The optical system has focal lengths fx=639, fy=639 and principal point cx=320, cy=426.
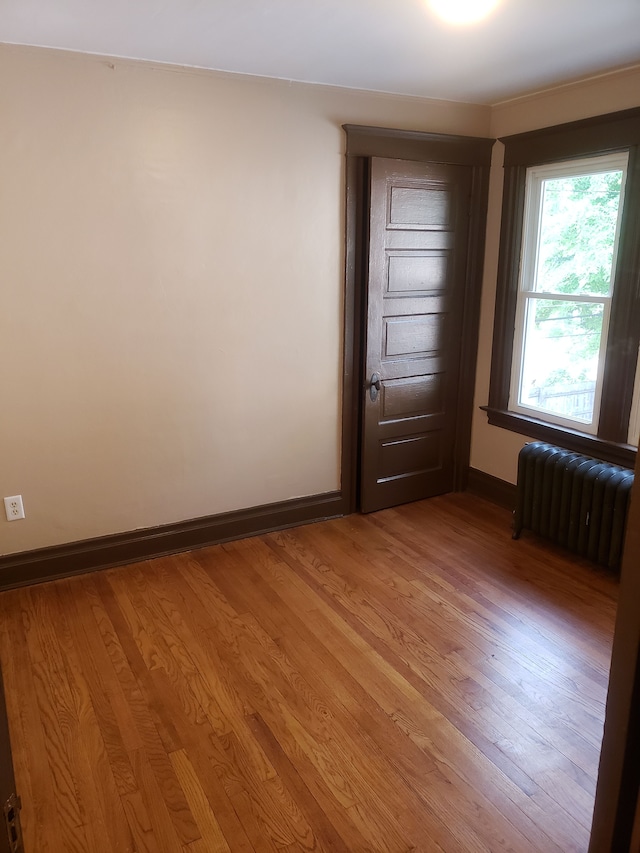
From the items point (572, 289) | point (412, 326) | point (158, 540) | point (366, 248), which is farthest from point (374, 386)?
point (158, 540)

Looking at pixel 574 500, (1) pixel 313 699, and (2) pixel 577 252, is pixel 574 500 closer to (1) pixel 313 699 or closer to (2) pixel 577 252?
(2) pixel 577 252

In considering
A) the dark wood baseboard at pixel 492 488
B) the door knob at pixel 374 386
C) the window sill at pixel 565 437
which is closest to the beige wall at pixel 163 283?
the door knob at pixel 374 386

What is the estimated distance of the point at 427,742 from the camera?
221 centimetres

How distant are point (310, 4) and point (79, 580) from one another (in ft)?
9.02

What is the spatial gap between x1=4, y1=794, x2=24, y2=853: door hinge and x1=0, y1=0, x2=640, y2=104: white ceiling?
7.87ft

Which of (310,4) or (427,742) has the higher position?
(310,4)

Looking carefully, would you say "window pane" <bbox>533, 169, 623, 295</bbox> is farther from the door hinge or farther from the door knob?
the door hinge

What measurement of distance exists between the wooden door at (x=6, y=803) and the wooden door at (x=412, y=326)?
9.90 feet

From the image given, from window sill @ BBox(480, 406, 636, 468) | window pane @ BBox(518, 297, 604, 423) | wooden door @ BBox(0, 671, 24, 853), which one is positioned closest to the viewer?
wooden door @ BBox(0, 671, 24, 853)

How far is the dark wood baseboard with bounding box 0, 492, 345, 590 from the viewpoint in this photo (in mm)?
3189

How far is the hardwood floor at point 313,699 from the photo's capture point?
191 centimetres

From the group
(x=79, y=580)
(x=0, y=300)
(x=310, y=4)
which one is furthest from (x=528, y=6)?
(x=79, y=580)

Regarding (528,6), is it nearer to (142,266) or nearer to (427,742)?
(142,266)

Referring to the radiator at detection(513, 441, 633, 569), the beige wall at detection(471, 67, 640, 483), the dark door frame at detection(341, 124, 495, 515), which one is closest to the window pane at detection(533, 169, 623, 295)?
the beige wall at detection(471, 67, 640, 483)
